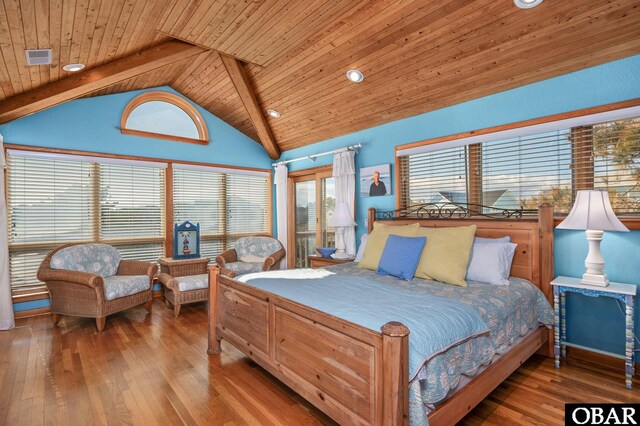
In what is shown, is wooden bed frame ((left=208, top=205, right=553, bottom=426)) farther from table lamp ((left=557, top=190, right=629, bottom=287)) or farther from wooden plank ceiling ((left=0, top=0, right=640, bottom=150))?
wooden plank ceiling ((left=0, top=0, right=640, bottom=150))

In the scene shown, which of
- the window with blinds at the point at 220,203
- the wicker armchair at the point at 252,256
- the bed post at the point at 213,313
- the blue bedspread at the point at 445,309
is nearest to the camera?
the blue bedspread at the point at 445,309

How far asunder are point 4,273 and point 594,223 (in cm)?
565

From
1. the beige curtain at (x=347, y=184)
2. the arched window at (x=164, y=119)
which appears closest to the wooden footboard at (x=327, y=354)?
the beige curtain at (x=347, y=184)

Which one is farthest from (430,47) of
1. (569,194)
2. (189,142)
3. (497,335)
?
(189,142)

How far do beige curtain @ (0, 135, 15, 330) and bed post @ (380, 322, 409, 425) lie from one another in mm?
4340

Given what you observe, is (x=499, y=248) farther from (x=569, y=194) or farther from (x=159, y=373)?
(x=159, y=373)

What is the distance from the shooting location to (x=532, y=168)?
3.11m

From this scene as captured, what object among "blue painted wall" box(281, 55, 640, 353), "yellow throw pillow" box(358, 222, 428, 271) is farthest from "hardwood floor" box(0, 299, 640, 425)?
"yellow throw pillow" box(358, 222, 428, 271)

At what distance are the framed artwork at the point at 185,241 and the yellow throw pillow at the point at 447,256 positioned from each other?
337cm

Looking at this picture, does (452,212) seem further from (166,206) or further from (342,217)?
(166,206)

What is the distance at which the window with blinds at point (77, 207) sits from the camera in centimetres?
412

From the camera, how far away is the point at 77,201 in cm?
449

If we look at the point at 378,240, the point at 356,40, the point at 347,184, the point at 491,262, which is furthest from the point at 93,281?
the point at 491,262

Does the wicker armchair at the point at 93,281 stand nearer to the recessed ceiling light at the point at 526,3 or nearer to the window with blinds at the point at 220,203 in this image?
the window with blinds at the point at 220,203
